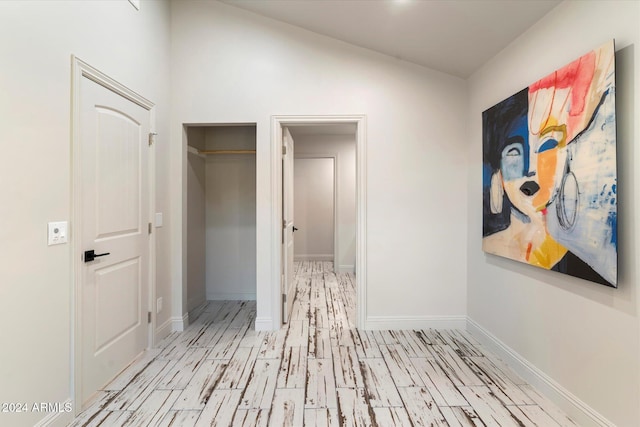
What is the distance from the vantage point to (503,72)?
7.75 feet

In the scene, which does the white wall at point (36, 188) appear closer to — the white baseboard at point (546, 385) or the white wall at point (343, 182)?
the white baseboard at point (546, 385)

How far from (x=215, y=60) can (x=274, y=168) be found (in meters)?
1.16

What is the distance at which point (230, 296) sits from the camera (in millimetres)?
3820

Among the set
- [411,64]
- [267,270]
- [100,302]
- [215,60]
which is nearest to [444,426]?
[267,270]

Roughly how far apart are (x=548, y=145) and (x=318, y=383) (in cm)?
210

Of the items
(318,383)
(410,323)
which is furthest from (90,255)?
(410,323)

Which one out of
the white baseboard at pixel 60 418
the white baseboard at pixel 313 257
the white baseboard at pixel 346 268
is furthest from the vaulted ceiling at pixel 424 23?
the white baseboard at pixel 313 257

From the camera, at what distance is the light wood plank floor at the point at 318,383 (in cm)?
170

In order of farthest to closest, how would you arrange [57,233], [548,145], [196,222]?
[196,222] < [548,145] < [57,233]

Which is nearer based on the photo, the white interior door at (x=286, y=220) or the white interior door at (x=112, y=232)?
the white interior door at (x=112, y=232)

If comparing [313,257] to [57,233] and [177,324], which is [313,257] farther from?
[57,233]

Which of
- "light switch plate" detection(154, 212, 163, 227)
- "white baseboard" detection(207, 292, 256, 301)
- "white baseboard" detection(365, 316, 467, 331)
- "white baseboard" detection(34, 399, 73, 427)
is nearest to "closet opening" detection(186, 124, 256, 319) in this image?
"white baseboard" detection(207, 292, 256, 301)

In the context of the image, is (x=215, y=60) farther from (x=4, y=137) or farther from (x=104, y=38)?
(x=4, y=137)

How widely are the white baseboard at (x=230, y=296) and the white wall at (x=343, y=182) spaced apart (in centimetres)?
194
